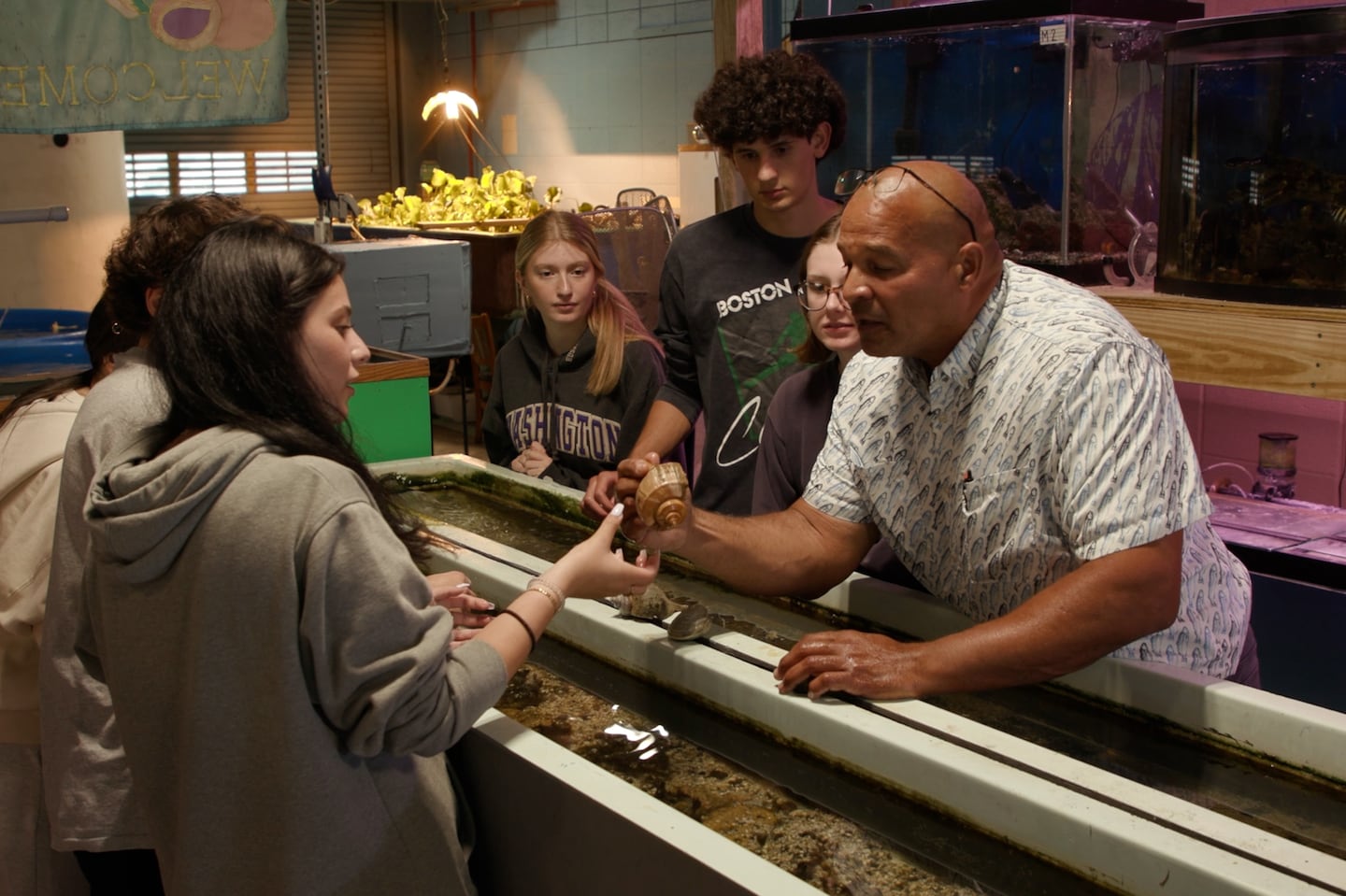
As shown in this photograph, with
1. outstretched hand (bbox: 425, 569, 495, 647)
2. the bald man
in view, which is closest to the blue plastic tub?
outstretched hand (bbox: 425, 569, 495, 647)

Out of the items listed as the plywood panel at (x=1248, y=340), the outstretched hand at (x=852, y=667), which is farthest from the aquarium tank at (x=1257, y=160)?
the outstretched hand at (x=852, y=667)

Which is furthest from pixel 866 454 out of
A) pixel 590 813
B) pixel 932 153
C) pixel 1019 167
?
pixel 932 153

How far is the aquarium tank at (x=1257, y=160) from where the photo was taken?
8.95 feet

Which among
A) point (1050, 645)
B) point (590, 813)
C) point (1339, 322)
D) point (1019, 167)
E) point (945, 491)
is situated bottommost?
point (590, 813)

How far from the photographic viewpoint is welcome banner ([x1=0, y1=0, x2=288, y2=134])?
3.92 metres

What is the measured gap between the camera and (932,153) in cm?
382

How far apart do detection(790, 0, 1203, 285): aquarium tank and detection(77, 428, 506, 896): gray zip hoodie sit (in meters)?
2.41

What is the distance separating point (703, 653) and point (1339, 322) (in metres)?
1.56

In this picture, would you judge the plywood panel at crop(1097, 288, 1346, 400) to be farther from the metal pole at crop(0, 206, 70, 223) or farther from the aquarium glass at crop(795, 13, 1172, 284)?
the metal pole at crop(0, 206, 70, 223)

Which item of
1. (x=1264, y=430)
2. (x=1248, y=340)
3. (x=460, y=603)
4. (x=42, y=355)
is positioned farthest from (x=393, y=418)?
(x=1264, y=430)

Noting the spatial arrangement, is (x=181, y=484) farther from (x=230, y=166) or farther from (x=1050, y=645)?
(x=230, y=166)

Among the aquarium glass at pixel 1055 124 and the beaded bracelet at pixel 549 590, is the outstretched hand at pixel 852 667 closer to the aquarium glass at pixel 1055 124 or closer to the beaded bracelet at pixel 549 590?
the beaded bracelet at pixel 549 590

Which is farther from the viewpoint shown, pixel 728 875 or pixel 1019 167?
pixel 1019 167

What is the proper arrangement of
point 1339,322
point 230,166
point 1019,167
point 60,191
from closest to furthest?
point 1339,322, point 1019,167, point 60,191, point 230,166
